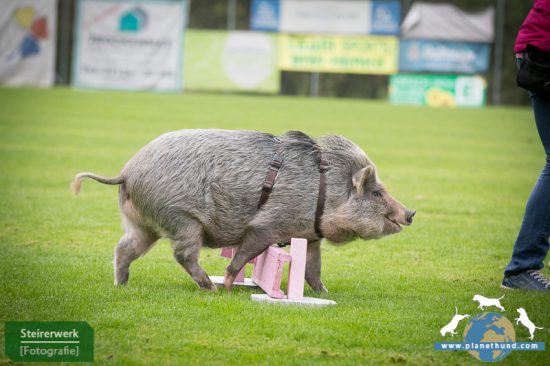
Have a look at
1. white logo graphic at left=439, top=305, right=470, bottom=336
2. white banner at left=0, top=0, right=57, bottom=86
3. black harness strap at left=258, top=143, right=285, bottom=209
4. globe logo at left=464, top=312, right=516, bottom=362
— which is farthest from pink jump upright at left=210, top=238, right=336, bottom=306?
white banner at left=0, top=0, right=57, bottom=86

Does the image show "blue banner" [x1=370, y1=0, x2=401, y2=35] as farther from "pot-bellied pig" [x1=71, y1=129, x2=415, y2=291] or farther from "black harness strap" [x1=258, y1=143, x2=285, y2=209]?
"black harness strap" [x1=258, y1=143, x2=285, y2=209]

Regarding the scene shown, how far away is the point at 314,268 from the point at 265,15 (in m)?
26.9

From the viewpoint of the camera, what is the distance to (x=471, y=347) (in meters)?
4.90

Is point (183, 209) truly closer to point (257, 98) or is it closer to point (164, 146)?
point (164, 146)

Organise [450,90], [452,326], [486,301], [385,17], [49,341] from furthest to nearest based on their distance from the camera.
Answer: [450,90] → [385,17] → [486,301] → [452,326] → [49,341]

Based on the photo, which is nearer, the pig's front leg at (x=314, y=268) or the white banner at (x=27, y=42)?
the pig's front leg at (x=314, y=268)

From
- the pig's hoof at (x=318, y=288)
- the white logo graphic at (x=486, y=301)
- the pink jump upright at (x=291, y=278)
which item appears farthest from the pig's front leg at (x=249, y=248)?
the white logo graphic at (x=486, y=301)

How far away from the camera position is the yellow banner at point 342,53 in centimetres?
3253

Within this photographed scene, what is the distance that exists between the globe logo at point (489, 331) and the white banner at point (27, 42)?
2665 cm

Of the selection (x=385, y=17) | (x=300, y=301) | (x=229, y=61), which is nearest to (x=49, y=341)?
(x=300, y=301)

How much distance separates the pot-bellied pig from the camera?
598 cm

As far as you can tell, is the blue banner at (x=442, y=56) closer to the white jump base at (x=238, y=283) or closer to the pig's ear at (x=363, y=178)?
the white jump base at (x=238, y=283)

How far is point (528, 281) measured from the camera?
6.55 m

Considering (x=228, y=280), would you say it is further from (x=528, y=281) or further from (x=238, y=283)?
(x=528, y=281)
